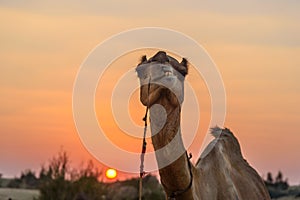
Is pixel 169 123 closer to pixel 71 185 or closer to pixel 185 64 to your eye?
pixel 185 64

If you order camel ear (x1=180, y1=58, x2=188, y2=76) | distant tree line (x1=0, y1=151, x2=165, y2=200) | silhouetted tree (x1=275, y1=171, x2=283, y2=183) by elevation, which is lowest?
camel ear (x1=180, y1=58, x2=188, y2=76)

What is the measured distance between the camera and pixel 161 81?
9.27 meters

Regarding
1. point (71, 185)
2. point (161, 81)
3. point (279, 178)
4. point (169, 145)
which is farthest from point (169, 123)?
point (279, 178)

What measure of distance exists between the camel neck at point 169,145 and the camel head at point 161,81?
0.31 feet

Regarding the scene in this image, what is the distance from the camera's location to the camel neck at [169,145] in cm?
923

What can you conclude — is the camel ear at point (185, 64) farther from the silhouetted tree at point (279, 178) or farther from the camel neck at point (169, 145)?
the silhouetted tree at point (279, 178)

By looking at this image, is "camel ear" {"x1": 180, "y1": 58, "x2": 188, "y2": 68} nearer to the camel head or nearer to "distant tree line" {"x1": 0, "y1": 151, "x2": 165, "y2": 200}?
the camel head

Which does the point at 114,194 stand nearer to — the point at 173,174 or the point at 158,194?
the point at 158,194

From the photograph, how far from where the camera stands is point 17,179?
233 ft

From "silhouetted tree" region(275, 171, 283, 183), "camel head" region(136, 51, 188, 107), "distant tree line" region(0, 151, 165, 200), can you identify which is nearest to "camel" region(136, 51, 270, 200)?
"camel head" region(136, 51, 188, 107)

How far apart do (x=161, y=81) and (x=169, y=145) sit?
65 cm

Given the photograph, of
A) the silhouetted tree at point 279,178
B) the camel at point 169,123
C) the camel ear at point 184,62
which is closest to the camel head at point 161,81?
the camel at point 169,123

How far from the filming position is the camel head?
9.26 m

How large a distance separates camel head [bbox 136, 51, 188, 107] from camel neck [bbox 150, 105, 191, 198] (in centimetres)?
9
